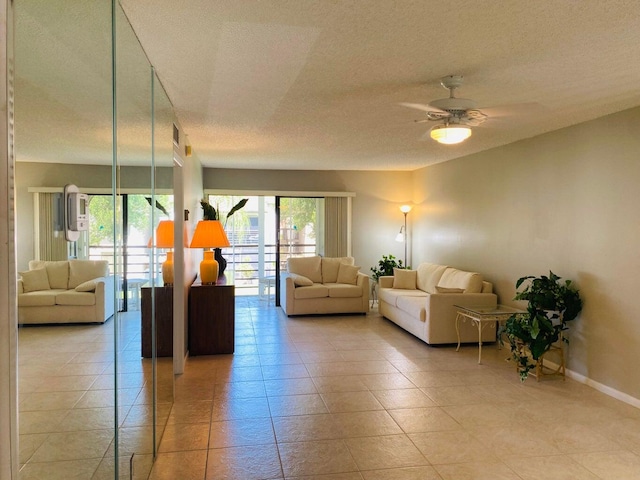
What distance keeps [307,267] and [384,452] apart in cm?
506

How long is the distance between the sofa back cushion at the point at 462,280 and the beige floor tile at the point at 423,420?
245 cm

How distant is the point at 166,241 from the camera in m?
3.25

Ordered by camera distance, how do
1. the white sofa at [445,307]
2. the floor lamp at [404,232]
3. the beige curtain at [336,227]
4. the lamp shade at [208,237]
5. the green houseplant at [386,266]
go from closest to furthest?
the lamp shade at [208,237]
the white sofa at [445,307]
the green houseplant at [386,266]
the floor lamp at [404,232]
the beige curtain at [336,227]

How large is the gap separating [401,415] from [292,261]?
464cm

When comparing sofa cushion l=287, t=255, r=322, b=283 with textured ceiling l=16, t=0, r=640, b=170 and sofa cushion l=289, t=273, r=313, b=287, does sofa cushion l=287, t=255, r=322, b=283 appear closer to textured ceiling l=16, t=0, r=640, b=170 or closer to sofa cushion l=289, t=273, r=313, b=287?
sofa cushion l=289, t=273, r=313, b=287

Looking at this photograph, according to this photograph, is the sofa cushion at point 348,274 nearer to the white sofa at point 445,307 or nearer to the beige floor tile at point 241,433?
the white sofa at point 445,307

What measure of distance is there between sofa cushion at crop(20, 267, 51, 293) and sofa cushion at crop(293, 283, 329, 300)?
19.7 ft

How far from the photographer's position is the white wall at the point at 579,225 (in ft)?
12.6

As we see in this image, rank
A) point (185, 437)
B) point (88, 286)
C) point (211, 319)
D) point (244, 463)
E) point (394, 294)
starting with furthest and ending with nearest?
point (394, 294) → point (211, 319) → point (185, 437) → point (244, 463) → point (88, 286)

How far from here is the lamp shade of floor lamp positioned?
4.94 meters

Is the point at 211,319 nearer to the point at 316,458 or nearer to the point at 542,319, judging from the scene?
the point at 316,458

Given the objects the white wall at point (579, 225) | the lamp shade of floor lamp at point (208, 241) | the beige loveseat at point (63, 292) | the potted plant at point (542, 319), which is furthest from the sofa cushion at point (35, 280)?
the white wall at point (579, 225)

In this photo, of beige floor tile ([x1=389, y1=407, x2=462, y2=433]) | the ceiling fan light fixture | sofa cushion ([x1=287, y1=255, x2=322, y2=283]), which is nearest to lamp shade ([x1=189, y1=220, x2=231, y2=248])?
beige floor tile ([x1=389, y1=407, x2=462, y2=433])

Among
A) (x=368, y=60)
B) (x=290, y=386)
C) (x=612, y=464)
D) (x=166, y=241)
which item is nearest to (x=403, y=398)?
(x=290, y=386)
